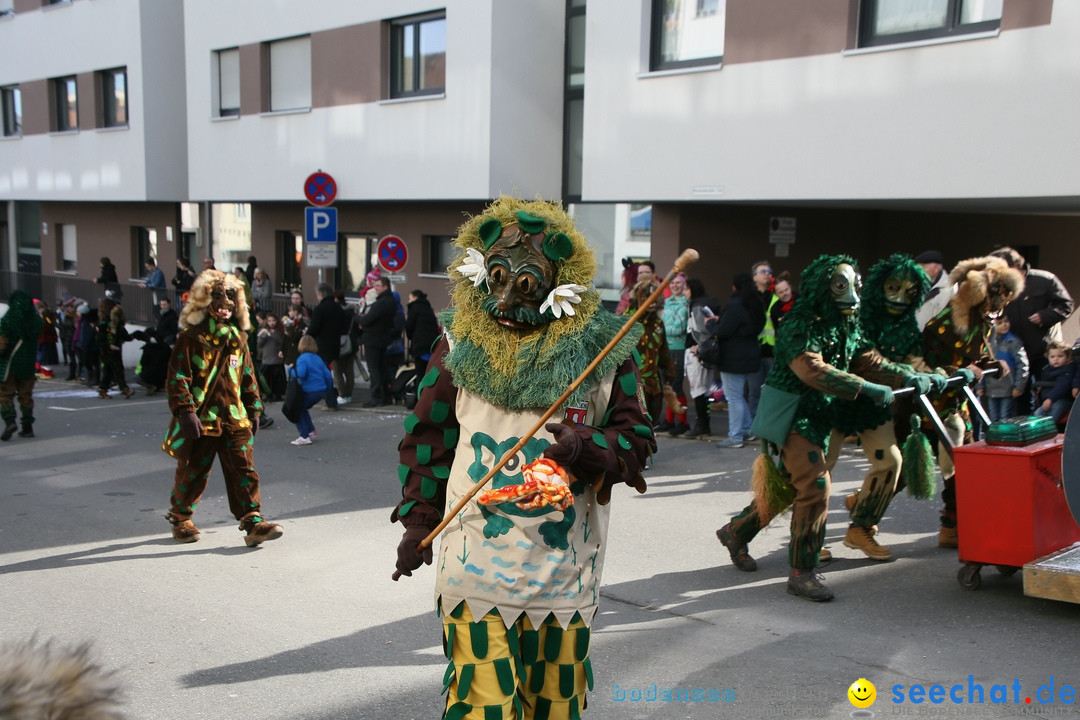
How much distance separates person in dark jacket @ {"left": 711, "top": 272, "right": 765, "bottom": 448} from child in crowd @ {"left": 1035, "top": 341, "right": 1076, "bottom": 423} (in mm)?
2784

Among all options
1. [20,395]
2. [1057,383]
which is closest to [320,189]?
[20,395]

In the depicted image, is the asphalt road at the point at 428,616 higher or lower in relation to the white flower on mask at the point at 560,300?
lower

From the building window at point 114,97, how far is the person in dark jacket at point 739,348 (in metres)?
18.2

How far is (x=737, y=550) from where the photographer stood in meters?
6.35

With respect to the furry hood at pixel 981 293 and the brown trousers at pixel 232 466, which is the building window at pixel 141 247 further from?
the furry hood at pixel 981 293

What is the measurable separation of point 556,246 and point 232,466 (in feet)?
14.5

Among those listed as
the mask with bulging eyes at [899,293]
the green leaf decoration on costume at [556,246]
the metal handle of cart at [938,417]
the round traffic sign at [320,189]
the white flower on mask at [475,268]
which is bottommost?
the metal handle of cart at [938,417]

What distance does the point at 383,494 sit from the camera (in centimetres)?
877

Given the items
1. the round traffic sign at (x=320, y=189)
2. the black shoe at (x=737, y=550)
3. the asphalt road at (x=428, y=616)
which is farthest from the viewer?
the round traffic sign at (x=320, y=189)

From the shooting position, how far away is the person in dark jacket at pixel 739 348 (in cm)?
1053

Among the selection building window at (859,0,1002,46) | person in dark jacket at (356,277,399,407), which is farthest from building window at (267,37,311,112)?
building window at (859,0,1002,46)

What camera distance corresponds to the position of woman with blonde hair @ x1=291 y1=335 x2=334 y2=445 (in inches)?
436

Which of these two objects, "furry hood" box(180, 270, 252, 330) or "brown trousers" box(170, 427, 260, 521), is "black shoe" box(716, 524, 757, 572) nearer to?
"brown trousers" box(170, 427, 260, 521)

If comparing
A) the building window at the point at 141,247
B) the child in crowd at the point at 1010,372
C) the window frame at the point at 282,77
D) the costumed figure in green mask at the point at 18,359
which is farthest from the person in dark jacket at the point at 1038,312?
the building window at the point at 141,247
